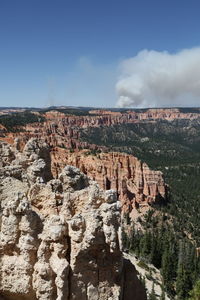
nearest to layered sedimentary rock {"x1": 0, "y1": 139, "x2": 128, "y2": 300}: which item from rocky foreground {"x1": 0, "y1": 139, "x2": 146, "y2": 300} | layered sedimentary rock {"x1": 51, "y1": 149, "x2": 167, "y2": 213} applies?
rocky foreground {"x1": 0, "y1": 139, "x2": 146, "y2": 300}

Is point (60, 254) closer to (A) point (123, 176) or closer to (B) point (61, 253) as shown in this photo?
(B) point (61, 253)

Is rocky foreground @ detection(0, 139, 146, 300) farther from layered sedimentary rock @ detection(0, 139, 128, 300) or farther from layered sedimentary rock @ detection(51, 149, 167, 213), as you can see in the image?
layered sedimentary rock @ detection(51, 149, 167, 213)

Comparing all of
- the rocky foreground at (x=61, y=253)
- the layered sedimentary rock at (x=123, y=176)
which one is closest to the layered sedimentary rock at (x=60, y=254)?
the rocky foreground at (x=61, y=253)

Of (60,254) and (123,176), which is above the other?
(60,254)

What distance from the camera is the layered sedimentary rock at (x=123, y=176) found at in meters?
64.3

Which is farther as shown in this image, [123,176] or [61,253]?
[123,176]

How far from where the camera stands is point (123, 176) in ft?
A: 226

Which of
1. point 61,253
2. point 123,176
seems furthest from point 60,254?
point 123,176

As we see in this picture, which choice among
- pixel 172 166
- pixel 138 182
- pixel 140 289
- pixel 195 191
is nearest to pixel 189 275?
pixel 140 289

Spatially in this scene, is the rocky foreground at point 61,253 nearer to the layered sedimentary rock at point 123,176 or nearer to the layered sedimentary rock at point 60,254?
the layered sedimentary rock at point 60,254

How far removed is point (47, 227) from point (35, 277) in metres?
1.21

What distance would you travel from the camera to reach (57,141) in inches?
3989

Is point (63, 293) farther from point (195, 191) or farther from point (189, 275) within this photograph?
point (195, 191)

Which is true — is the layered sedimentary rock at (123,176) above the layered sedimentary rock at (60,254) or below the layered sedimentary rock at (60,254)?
below
